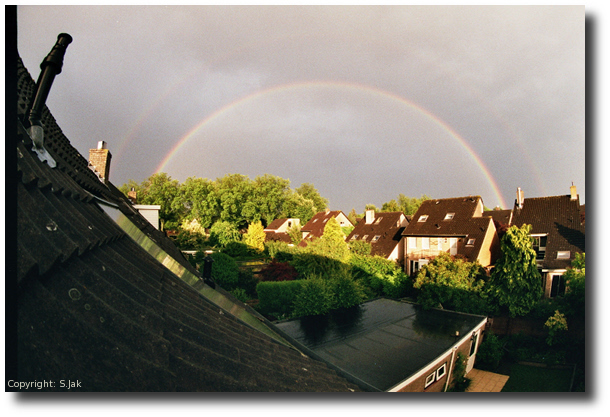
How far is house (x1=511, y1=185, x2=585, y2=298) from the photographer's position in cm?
1138

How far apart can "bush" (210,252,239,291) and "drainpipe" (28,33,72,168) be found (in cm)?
1229

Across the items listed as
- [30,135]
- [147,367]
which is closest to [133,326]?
[147,367]

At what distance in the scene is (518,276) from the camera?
11062 millimetres

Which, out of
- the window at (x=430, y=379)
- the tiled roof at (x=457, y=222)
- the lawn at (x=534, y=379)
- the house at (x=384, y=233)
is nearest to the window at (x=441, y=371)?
the window at (x=430, y=379)

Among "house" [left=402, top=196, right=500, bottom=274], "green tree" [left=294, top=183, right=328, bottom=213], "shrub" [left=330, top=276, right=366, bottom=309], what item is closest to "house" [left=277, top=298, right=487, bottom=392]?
"shrub" [left=330, top=276, right=366, bottom=309]

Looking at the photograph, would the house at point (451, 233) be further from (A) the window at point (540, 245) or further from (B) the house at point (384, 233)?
(A) the window at point (540, 245)

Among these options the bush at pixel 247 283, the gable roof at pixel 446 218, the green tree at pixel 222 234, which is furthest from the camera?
the green tree at pixel 222 234

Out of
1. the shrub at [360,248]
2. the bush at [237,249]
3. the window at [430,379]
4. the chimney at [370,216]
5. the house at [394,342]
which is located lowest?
the window at [430,379]

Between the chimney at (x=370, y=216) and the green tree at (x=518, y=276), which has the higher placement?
the chimney at (x=370, y=216)

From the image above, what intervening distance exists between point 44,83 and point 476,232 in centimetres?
1739

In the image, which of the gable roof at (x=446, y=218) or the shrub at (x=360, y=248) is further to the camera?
the shrub at (x=360, y=248)

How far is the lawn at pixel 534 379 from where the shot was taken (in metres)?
6.68

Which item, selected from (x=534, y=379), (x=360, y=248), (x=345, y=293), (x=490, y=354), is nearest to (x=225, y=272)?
(x=345, y=293)
